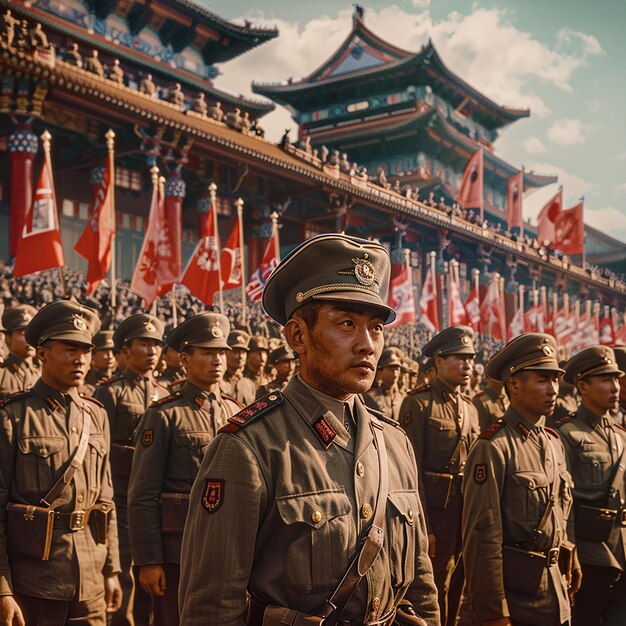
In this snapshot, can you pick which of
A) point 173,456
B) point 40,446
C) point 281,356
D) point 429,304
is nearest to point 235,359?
point 281,356

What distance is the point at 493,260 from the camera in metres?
27.8

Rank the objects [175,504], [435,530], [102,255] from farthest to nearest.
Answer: [102,255] → [435,530] → [175,504]

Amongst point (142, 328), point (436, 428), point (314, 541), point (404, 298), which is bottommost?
point (314, 541)

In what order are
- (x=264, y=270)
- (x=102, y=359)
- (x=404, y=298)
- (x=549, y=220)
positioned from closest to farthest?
(x=102, y=359) < (x=264, y=270) < (x=404, y=298) < (x=549, y=220)

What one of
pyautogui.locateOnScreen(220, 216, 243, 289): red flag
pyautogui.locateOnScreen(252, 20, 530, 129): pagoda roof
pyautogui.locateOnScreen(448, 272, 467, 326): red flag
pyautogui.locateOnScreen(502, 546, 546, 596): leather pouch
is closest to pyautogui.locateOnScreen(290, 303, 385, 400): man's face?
pyautogui.locateOnScreen(502, 546, 546, 596): leather pouch

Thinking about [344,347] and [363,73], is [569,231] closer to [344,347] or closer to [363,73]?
[363,73]

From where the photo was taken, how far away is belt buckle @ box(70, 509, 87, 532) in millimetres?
3197

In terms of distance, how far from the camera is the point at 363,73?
36.2m

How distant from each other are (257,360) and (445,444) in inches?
140

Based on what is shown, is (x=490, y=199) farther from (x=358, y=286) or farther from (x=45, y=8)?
(x=358, y=286)

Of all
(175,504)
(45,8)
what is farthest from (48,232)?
(45,8)

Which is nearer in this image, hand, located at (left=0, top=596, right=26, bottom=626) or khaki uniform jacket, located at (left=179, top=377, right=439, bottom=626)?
khaki uniform jacket, located at (left=179, top=377, right=439, bottom=626)

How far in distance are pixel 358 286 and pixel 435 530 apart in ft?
11.7

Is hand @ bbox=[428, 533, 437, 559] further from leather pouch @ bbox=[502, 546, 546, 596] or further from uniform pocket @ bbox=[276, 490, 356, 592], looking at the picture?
uniform pocket @ bbox=[276, 490, 356, 592]
